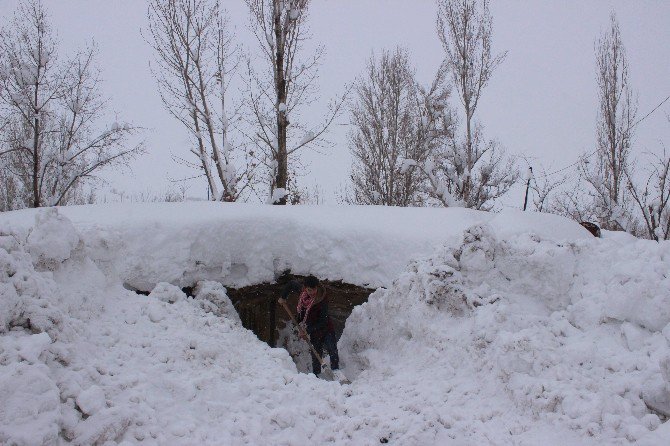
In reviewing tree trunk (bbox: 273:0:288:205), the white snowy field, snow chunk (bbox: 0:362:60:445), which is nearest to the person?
the white snowy field

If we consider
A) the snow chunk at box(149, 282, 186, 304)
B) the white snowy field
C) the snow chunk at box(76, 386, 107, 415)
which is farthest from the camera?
the snow chunk at box(149, 282, 186, 304)

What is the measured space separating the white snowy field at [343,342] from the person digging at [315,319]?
14.4 inches

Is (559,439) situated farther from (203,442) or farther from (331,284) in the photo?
(331,284)

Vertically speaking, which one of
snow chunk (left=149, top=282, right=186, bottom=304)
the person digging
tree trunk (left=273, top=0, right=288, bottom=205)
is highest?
tree trunk (left=273, top=0, right=288, bottom=205)

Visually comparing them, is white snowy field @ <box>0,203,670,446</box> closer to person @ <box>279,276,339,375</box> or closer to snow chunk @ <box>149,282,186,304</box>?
snow chunk @ <box>149,282,186,304</box>

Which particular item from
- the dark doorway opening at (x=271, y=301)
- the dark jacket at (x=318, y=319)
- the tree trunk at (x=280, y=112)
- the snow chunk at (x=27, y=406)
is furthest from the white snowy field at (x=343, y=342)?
the tree trunk at (x=280, y=112)

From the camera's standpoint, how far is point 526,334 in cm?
395

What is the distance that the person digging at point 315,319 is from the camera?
6004 mm

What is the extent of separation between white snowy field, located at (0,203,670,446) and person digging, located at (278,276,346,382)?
1.20 ft

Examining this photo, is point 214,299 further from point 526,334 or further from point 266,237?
point 526,334

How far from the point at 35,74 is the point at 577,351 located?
15.1m

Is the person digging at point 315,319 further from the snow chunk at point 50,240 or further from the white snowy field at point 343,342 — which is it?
the snow chunk at point 50,240

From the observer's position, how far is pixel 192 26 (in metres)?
12.0

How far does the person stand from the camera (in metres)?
6.02
